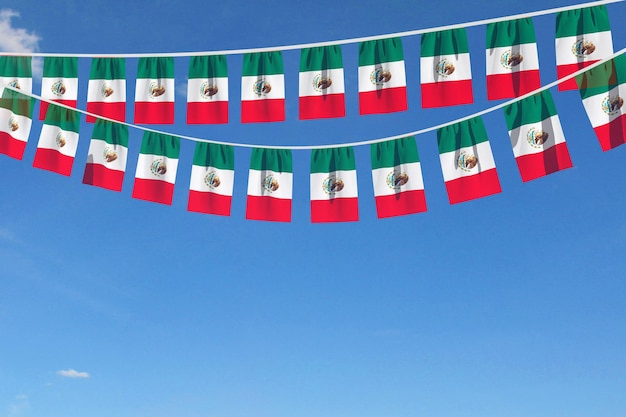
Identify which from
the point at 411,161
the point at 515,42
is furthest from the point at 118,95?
the point at 515,42

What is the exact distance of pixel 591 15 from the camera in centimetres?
1102

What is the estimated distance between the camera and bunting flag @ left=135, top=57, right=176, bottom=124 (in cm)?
1285

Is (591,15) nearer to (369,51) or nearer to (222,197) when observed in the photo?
(369,51)

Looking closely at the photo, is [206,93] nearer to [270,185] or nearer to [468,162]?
Answer: [270,185]

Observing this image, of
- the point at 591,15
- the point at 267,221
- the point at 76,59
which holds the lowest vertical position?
the point at 267,221

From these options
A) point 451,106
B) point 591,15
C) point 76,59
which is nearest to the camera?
point 591,15

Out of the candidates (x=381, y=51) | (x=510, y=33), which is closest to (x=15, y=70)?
(x=381, y=51)

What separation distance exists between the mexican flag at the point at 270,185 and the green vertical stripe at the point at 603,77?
5.41 m

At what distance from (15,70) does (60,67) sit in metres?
0.81

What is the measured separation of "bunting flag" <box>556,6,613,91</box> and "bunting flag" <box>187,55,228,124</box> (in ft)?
18.5

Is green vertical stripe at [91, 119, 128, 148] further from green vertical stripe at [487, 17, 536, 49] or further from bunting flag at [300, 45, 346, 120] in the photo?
green vertical stripe at [487, 17, 536, 49]

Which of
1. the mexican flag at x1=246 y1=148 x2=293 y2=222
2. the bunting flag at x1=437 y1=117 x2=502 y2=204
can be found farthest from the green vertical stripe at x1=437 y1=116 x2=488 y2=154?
the mexican flag at x1=246 y1=148 x2=293 y2=222

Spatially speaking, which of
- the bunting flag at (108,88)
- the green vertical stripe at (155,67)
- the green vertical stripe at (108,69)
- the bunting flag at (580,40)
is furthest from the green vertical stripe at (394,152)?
the green vertical stripe at (108,69)

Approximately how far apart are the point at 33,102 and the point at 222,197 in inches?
151
